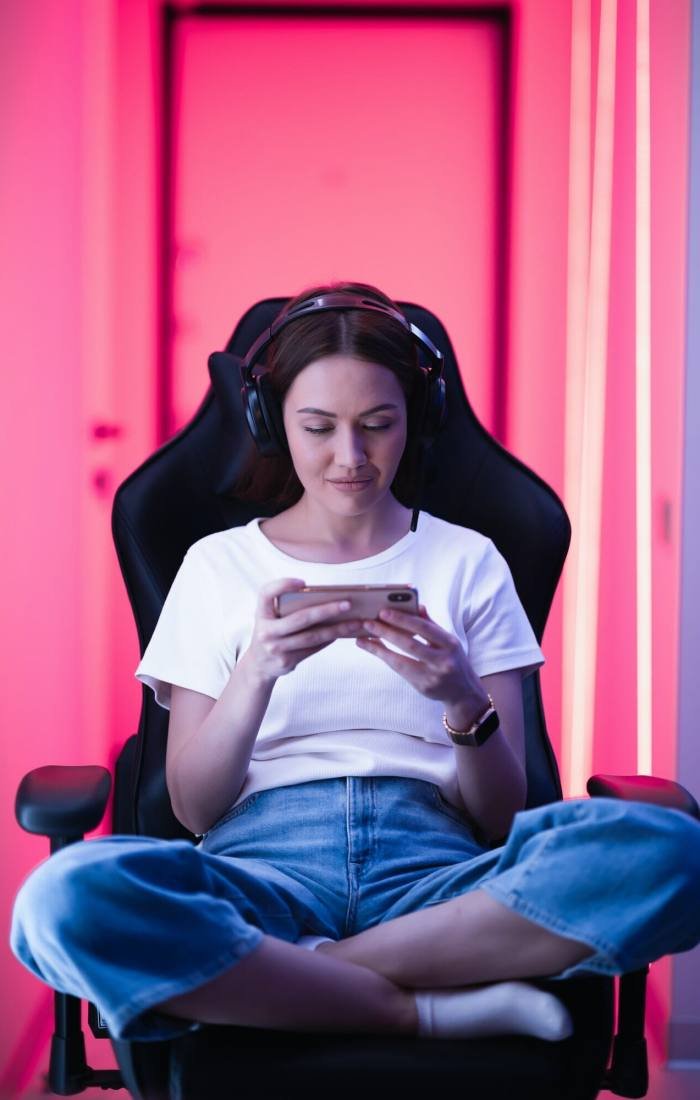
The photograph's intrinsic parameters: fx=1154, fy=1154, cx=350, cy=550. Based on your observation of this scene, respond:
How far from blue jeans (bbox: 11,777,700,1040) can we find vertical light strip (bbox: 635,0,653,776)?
95 cm

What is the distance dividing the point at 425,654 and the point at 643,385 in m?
1.00

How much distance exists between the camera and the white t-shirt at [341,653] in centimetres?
135

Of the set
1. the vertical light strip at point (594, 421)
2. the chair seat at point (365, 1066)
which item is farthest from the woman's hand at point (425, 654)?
the vertical light strip at point (594, 421)

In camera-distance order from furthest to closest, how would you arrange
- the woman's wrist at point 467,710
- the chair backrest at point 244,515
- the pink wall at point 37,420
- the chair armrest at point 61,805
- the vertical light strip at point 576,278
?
the vertical light strip at point 576,278, the pink wall at point 37,420, the chair backrest at point 244,515, the woman's wrist at point 467,710, the chair armrest at point 61,805

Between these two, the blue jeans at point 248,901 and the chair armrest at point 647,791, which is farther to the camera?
the chair armrest at point 647,791

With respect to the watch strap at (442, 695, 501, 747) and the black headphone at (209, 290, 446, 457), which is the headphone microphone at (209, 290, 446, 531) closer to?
the black headphone at (209, 290, 446, 457)

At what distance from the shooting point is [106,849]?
3.30 ft

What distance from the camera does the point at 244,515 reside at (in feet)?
5.21

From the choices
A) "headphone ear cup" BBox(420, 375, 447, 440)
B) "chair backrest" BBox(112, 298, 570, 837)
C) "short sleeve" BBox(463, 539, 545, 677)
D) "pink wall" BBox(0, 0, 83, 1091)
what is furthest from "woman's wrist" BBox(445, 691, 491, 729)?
"pink wall" BBox(0, 0, 83, 1091)

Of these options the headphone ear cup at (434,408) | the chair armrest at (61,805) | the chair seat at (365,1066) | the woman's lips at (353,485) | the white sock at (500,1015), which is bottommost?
the chair seat at (365,1066)

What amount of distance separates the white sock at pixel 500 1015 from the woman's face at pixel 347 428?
A: 59 cm

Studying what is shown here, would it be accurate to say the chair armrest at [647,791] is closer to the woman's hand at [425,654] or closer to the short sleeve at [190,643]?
the woman's hand at [425,654]

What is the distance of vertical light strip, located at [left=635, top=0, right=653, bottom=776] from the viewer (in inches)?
77.3

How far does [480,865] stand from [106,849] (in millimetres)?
374
